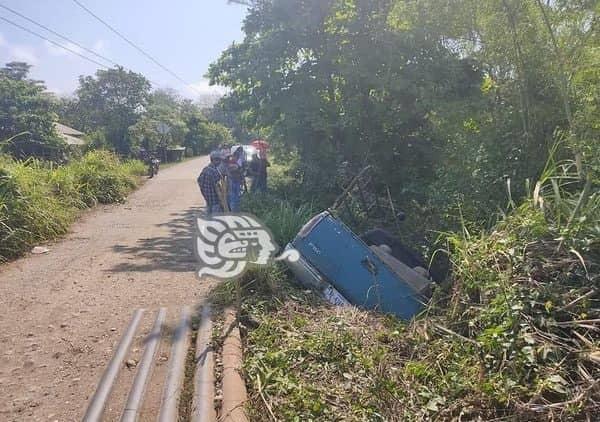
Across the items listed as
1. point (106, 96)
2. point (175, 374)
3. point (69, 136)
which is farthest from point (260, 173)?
point (106, 96)

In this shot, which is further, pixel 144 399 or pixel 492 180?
pixel 492 180

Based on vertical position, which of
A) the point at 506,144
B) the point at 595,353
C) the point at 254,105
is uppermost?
the point at 254,105

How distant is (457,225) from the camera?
529cm

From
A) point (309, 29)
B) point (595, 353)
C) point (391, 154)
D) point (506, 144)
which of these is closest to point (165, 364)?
point (595, 353)

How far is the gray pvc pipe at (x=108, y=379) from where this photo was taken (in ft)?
8.89

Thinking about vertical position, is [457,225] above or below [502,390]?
above

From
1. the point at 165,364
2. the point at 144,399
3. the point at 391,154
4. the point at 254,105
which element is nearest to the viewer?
the point at 144,399

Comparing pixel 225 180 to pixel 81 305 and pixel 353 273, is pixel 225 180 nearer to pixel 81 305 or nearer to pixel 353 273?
pixel 81 305

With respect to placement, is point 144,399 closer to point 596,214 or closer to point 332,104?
point 596,214

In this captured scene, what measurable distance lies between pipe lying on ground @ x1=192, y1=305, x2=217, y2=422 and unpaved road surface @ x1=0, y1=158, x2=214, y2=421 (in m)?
0.27

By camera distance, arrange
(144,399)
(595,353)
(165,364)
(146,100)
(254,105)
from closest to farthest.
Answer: (595,353)
(144,399)
(165,364)
(254,105)
(146,100)

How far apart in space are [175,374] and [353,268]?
1978 mm

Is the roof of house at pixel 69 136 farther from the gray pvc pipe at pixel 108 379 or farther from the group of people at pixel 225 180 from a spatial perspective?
the gray pvc pipe at pixel 108 379

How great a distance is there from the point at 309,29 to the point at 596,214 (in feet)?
27.2
